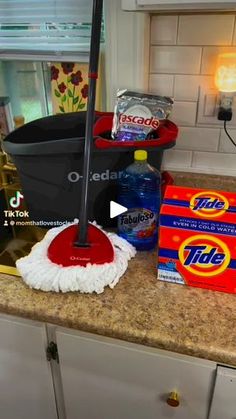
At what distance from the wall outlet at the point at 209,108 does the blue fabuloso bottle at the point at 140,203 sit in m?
0.31

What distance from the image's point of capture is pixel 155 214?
33.7 inches

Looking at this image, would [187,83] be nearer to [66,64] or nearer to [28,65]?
[66,64]

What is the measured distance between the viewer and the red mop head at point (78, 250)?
2.48 ft

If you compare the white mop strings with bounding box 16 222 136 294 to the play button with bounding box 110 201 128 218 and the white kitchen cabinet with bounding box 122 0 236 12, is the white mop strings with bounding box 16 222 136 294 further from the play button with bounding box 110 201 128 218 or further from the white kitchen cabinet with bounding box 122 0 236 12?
the white kitchen cabinet with bounding box 122 0 236 12

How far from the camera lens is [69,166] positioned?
0.86m

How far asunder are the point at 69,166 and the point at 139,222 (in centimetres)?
22

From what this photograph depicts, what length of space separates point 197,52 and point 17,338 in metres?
0.89

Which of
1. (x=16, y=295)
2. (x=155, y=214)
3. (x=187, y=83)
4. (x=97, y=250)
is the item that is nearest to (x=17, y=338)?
(x=16, y=295)

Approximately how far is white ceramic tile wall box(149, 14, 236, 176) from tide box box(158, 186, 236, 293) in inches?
14.9

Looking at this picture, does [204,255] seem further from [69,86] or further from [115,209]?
[69,86]

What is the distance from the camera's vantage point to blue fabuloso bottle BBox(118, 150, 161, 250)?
853 mm

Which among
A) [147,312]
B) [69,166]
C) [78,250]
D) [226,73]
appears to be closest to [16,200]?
[69,166]

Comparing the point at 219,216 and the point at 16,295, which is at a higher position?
the point at 219,216

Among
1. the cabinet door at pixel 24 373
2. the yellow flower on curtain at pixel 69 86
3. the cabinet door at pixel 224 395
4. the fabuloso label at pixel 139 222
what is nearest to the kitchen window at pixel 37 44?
the yellow flower on curtain at pixel 69 86
